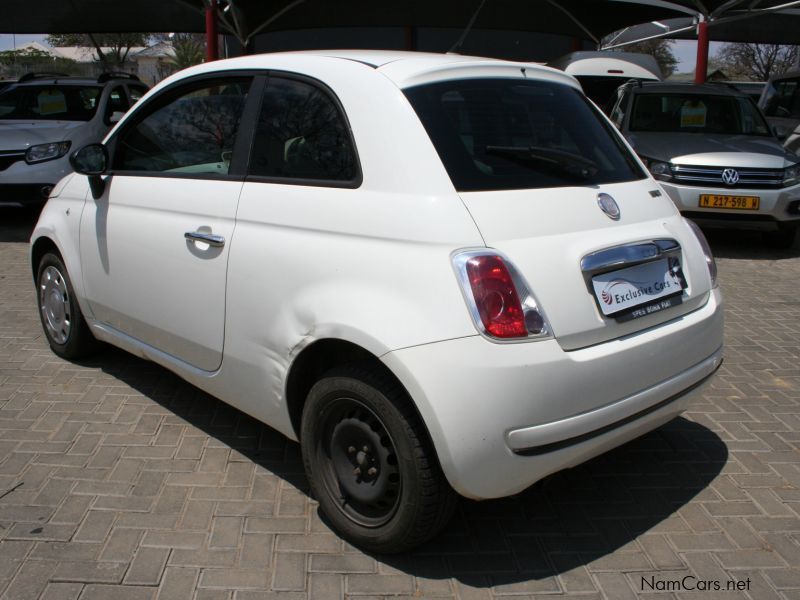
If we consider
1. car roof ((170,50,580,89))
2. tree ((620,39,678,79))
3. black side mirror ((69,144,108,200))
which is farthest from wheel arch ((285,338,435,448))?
tree ((620,39,678,79))

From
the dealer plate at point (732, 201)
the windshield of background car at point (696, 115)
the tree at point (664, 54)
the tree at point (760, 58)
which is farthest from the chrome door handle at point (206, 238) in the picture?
the tree at point (664, 54)

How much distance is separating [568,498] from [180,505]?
63.4 inches

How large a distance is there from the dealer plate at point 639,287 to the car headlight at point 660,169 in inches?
211

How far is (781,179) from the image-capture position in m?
7.85

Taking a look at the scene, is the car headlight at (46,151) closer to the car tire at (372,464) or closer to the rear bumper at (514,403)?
the car tire at (372,464)

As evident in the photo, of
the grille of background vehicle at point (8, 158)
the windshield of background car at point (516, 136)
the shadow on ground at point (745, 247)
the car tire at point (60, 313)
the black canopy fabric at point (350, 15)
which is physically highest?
the black canopy fabric at point (350, 15)

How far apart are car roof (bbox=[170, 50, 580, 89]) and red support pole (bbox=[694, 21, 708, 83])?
13959 millimetres

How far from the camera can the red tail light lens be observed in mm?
2430

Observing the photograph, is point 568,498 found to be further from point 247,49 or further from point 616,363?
point 247,49

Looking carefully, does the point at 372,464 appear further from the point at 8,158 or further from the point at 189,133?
the point at 8,158

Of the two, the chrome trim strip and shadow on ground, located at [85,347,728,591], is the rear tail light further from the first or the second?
shadow on ground, located at [85,347,728,591]

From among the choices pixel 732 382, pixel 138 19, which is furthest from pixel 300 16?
pixel 732 382

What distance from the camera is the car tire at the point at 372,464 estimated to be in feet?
8.36

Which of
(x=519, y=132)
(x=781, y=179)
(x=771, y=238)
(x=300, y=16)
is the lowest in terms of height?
(x=771, y=238)
